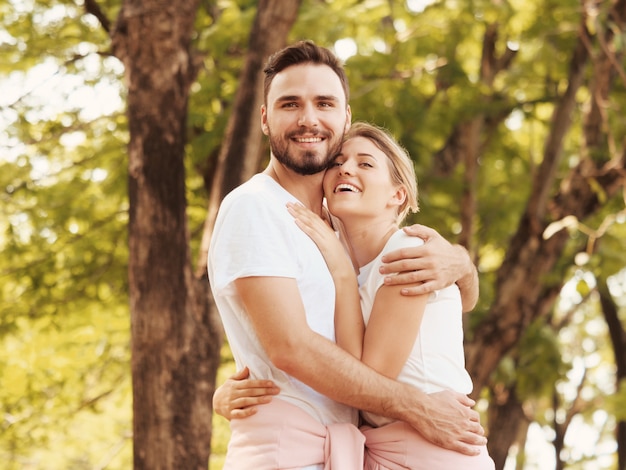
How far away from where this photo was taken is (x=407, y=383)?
10.3ft

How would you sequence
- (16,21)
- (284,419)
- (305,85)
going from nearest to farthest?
1. (284,419)
2. (305,85)
3. (16,21)

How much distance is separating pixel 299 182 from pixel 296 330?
787 mm

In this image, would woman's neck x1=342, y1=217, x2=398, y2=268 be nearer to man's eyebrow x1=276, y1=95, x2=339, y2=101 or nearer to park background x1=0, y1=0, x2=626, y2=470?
man's eyebrow x1=276, y1=95, x2=339, y2=101

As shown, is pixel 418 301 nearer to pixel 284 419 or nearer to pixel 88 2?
pixel 284 419

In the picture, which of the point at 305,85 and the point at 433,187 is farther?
the point at 433,187

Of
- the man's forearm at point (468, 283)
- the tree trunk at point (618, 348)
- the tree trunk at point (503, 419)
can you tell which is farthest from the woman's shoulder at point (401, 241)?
the tree trunk at point (618, 348)

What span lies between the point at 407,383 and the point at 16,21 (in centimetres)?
692

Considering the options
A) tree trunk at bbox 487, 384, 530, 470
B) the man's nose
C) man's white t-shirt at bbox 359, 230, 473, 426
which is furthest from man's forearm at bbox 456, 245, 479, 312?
tree trunk at bbox 487, 384, 530, 470

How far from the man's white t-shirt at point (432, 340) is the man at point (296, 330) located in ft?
0.20

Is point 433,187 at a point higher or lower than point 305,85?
higher

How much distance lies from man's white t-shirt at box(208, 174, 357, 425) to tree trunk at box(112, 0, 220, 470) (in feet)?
10.1

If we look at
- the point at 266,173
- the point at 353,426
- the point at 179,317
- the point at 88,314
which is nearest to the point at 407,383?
the point at 353,426

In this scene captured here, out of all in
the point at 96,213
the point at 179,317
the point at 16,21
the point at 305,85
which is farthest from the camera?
the point at 96,213

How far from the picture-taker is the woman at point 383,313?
309cm
